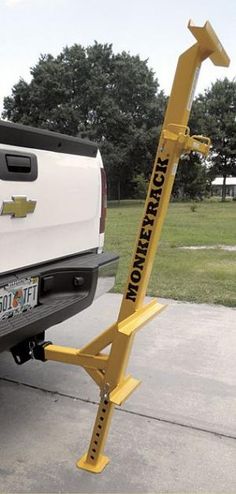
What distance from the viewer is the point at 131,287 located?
248 cm

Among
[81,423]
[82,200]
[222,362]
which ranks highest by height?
[82,200]

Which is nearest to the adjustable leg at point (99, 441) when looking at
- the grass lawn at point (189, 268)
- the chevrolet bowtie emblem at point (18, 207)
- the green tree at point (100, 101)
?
the chevrolet bowtie emblem at point (18, 207)

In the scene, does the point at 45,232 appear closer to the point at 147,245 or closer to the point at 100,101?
the point at 147,245

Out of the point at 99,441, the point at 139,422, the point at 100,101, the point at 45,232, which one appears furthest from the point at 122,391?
the point at 100,101

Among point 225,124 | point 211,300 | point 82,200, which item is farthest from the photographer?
point 225,124

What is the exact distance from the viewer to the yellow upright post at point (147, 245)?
2.24 meters

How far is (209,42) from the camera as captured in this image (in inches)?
84.7

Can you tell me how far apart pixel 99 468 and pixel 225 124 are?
44.3m

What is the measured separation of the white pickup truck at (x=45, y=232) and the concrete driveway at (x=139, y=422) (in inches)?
19.6

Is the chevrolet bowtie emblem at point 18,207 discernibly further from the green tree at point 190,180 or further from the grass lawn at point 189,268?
the green tree at point 190,180

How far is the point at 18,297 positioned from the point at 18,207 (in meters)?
0.49

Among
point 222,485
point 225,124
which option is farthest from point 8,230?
point 225,124

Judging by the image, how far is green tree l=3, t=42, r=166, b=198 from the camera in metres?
36.4

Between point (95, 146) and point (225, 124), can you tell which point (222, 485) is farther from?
point (225, 124)
